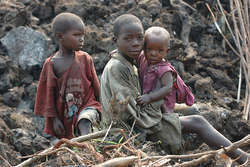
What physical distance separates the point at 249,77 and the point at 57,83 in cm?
211

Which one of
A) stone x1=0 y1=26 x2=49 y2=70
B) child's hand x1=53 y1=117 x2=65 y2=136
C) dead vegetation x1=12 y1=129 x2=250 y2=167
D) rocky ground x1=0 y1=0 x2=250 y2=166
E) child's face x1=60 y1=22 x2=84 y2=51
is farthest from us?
stone x1=0 y1=26 x2=49 y2=70

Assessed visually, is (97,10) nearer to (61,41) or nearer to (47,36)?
(47,36)

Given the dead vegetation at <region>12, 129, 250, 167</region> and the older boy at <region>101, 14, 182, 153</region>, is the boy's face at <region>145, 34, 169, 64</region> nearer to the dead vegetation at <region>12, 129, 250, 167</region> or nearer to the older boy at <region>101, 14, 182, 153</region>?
the older boy at <region>101, 14, 182, 153</region>

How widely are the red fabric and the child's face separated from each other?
0.43ft

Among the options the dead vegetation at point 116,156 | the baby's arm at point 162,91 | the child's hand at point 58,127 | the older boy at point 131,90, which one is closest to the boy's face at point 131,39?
the older boy at point 131,90

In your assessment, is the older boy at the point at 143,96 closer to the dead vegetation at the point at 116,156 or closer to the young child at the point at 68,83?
the dead vegetation at the point at 116,156

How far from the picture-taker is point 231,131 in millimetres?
4562

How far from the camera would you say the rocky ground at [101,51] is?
4.97 m

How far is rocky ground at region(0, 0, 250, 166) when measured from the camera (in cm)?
497

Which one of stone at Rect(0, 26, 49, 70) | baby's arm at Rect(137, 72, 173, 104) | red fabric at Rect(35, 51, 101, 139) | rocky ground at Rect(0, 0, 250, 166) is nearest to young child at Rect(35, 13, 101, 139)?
red fabric at Rect(35, 51, 101, 139)

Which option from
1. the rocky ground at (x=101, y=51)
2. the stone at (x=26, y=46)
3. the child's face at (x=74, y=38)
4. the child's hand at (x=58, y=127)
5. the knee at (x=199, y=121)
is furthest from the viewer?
the stone at (x=26, y=46)

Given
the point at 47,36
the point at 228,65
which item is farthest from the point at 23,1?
the point at 228,65

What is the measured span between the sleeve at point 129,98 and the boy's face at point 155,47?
20 centimetres

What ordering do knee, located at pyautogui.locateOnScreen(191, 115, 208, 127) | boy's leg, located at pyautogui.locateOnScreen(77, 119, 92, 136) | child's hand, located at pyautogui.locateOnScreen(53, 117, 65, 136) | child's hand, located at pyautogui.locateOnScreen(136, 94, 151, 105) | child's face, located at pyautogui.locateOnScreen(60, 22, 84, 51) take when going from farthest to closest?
1. child's hand, located at pyautogui.locateOnScreen(53, 117, 65, 136)
2. child's face, located at pyautogui.locateOnScreen(60, 22, 84, 51)
3. boy's leg, located at pyautogui.locateOnScreen(77, 119, 92, 136)
4. knee, located at pyautogui.locateOnScreen(191, 115, 208, 127)
5. child's hand, located at pyautogui.locateOnScreen(136, 94, 151, 105)
